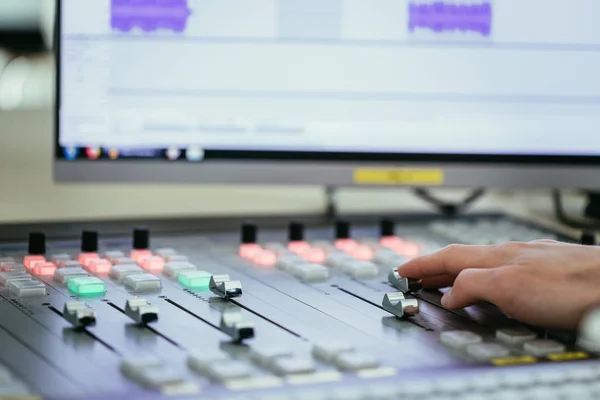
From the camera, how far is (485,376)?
2.27 ft

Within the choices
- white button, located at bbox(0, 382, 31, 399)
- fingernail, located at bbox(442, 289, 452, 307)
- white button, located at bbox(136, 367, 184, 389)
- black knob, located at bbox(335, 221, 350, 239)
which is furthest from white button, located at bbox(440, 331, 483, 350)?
black knob, located at bbox(335, 221, 350, 239)

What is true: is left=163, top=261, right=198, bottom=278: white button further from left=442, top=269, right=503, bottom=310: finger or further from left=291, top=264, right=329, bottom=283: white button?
left=442, top=269, right=503, bottom=310: finger

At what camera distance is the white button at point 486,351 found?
2.53ft

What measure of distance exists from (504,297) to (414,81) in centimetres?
49

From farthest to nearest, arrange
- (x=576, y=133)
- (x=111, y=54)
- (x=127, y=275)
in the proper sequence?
(x=576, y=133)
(x=111, y=54)
(x=127, y=275)

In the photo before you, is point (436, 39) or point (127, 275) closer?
point (127, 275)

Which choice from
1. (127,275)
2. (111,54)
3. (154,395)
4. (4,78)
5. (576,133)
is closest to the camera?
(154,395)

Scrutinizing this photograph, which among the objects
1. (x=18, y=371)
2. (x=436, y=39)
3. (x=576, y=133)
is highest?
(x=436, y=39)

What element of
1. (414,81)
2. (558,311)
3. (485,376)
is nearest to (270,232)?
(414,81)

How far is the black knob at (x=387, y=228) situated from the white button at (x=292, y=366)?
590mm

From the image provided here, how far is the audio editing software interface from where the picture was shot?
1.24 meters

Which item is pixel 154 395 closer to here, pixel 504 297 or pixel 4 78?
pixel 504 297

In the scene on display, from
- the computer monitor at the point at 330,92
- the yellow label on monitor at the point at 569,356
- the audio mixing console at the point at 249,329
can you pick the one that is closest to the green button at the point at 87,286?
the audio mixing console at the point at 249,329

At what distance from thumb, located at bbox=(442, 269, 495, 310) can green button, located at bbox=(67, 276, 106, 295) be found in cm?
34
